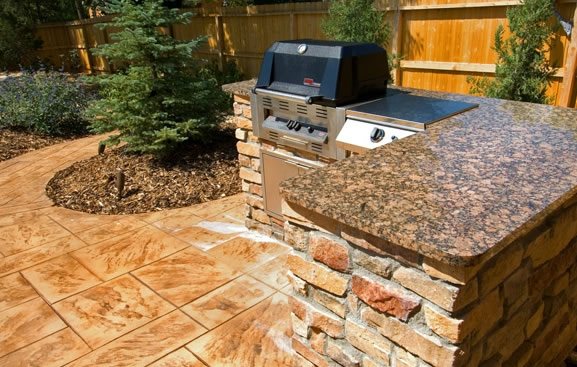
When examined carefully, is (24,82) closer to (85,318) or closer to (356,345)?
(85,318)

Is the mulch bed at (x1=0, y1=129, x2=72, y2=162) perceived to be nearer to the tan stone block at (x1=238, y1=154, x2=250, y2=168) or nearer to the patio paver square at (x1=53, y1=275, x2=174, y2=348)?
the patio paver square at (x1=53, y1=275, x2=174, y2=348)

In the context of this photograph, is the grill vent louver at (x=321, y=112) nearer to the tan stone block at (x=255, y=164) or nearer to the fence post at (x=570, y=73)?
the tan stone block at (x=255, y=164)

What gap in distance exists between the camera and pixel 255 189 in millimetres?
3674

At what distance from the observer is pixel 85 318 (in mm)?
2799

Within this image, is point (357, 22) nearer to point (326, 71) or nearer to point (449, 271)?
point (326, 71)

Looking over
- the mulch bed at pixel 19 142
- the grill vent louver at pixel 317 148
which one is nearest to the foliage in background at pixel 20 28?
the mulch bed at pixel 19 142

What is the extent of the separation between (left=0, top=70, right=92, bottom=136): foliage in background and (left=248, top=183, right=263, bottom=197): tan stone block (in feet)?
16.1

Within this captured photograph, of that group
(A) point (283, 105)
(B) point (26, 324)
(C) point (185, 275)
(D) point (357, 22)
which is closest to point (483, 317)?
(A) point (283, 105)

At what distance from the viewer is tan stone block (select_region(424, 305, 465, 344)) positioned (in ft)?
4.49

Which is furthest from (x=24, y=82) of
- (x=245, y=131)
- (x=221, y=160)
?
(x=245, y=131)

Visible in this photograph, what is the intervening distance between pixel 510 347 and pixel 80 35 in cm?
1593

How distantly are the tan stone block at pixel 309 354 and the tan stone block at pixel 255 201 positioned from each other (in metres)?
1.72

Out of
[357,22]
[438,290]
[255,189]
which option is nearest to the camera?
[438,290]

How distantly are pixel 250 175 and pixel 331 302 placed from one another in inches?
79.5
